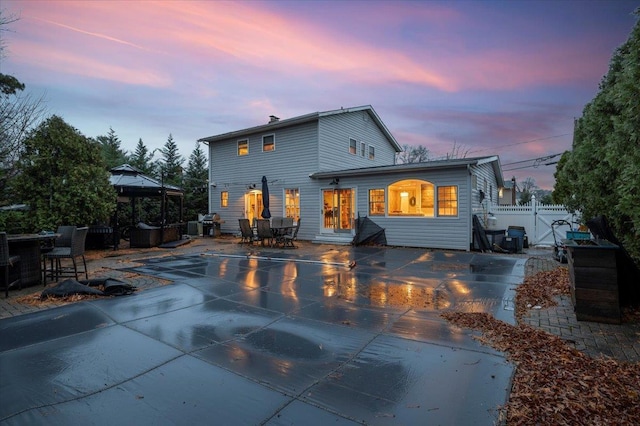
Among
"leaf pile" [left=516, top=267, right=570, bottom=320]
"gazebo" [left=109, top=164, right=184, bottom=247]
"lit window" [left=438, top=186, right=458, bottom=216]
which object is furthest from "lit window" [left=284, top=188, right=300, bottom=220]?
"leaf pile" [left=516, top=267, right=570, bottom=320]

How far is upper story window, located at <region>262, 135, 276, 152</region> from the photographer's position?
15.3 m

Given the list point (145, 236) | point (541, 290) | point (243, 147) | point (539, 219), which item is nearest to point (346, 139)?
point (243, 147)

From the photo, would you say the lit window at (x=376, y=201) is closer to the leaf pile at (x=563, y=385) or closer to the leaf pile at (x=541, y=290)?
the leaf pile at (x=541, y=290)

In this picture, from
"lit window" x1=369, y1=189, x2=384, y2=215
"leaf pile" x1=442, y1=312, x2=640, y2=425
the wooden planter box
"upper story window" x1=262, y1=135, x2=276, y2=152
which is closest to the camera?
"leaf pile" x1=442, y1=312, x2=640, y2=425

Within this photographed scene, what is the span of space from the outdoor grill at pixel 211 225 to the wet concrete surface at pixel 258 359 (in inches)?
449

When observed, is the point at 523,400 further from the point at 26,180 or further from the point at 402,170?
the point at 26,180

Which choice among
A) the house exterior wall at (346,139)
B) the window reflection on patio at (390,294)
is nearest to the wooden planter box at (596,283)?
the window reflection on patio at (390,294)

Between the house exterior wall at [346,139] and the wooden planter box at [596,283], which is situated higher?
the house exterior wall at [346,139]

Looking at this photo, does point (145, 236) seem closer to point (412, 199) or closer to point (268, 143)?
point (268, 143)

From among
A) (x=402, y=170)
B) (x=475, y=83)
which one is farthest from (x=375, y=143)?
(x=402, y=170)

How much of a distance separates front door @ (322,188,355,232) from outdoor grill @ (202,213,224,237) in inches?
253

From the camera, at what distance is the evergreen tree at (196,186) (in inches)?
866

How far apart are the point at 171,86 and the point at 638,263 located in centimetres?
1728

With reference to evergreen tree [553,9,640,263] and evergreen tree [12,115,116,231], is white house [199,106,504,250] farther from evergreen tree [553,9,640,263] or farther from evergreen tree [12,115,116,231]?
evergreen tree [12,115,116,231]
